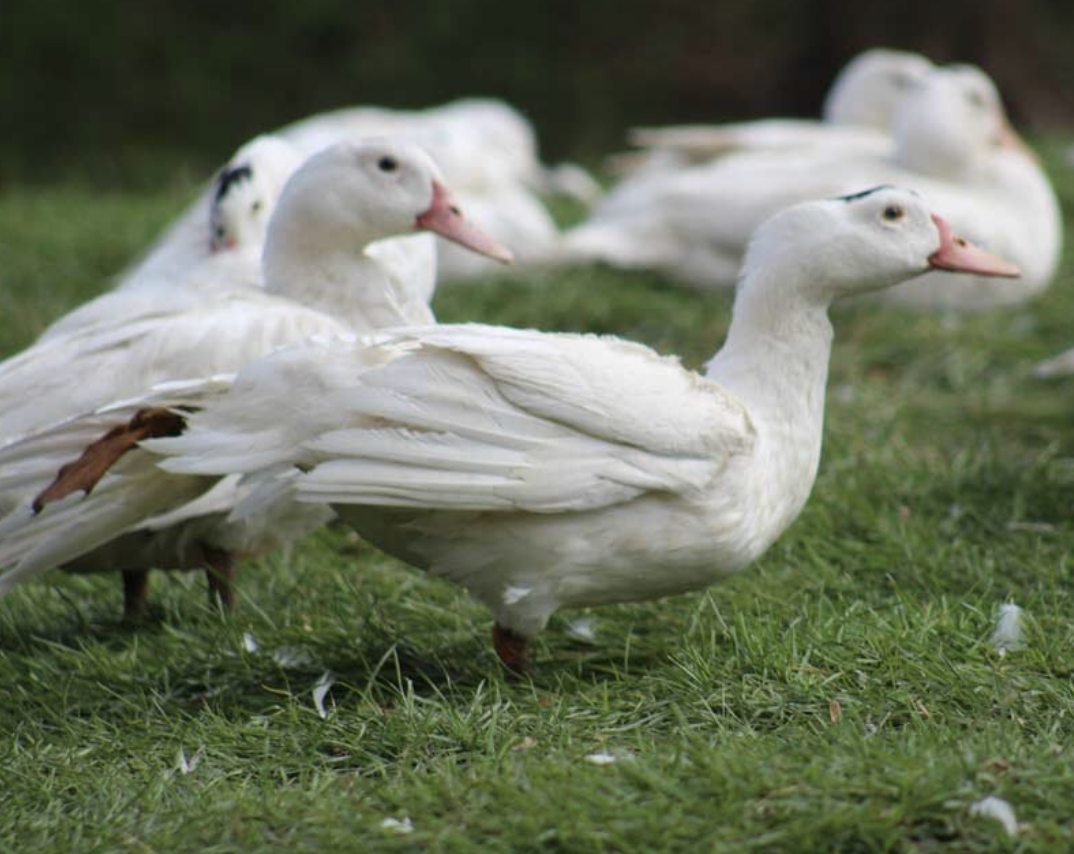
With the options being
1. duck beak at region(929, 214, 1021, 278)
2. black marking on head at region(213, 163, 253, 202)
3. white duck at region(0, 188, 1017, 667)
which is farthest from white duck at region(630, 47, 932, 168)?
white duck at region(0, 188, 1017, 667)

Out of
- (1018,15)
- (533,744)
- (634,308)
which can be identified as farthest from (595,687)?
(1018,15)

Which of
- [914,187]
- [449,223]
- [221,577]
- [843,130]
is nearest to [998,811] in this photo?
[221,577]

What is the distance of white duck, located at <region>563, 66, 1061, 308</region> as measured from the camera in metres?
7.25

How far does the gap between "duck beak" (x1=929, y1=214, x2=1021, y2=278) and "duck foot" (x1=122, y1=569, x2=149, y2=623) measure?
6.48 ft

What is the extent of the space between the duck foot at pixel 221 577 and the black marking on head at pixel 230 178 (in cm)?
149

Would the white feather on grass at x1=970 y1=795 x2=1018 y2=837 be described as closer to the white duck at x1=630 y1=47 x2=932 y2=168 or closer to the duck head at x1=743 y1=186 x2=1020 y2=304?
the duck head at x1=743 y1=186 x2=1020 y2=304

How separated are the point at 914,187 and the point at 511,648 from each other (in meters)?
4.15

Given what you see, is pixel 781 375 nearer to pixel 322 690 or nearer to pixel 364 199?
pixel 322 690

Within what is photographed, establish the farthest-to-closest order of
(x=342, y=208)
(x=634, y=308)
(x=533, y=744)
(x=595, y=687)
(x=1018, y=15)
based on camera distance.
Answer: (x=1018, y=15), (x=634, y=308), (x=342, y=208), (x=595, y=687), (x=533, y=744)

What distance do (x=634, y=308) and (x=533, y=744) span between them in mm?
4004

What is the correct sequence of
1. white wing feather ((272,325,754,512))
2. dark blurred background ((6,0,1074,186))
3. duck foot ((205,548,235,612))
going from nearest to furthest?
white wing feather ((272,325,754,512)) < duck foot ((205,548,235,612)) < dark blurred background ((6,0,1074,186))

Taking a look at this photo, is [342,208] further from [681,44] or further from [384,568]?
[681,44]

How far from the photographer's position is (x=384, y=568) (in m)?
4.51

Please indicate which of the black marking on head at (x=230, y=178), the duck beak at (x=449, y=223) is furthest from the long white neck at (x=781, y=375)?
the black marking on head at (x=230, y=178)
